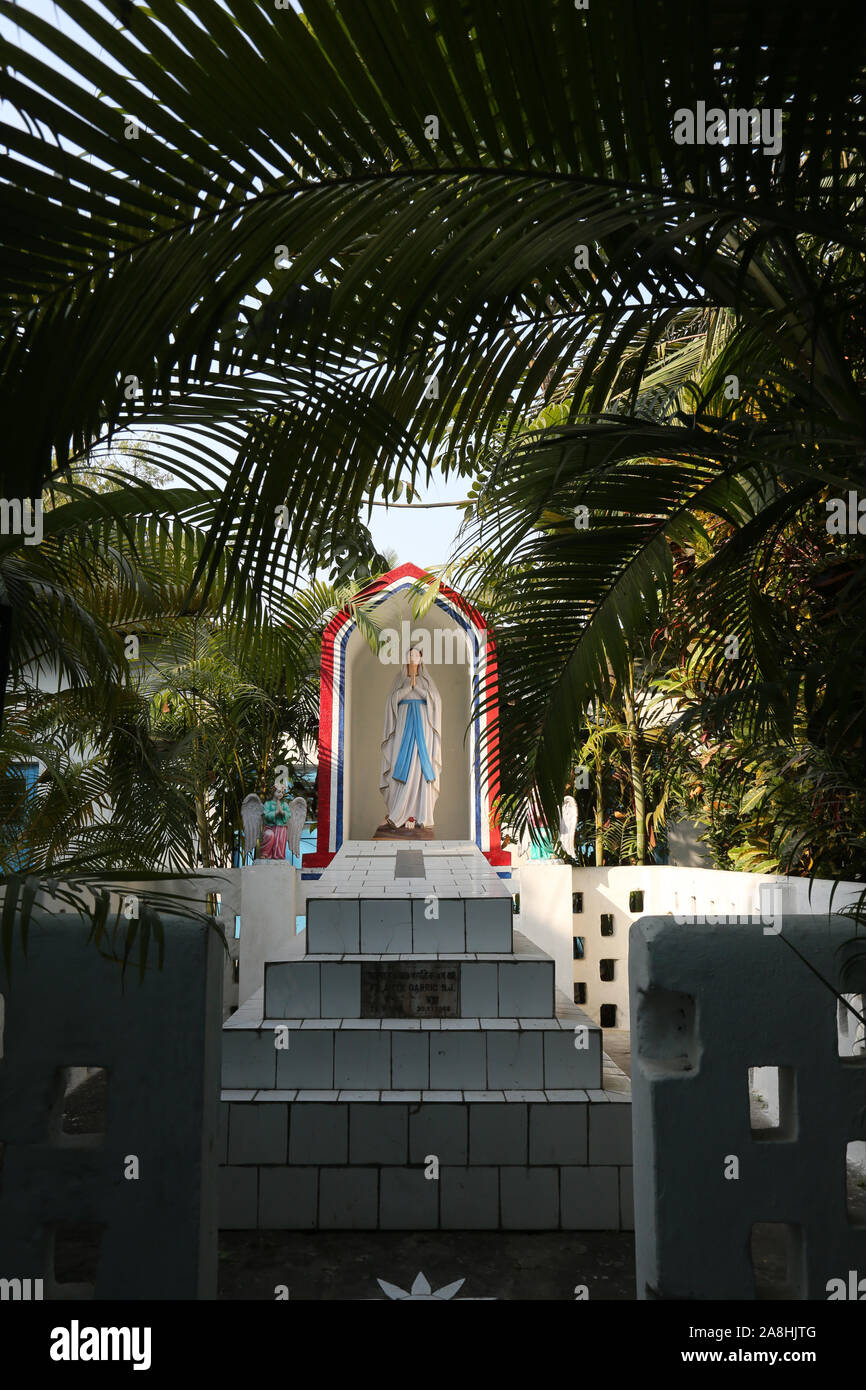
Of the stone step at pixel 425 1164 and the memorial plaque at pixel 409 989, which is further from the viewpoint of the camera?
the memorial plaque at pixel 409 989

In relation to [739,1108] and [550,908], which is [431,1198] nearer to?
[739,1108]

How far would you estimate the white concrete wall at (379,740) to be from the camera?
37.0 ft

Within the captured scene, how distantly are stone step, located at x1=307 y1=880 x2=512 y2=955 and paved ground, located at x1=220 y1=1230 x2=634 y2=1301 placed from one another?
155 cm

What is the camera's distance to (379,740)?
38.8 ft

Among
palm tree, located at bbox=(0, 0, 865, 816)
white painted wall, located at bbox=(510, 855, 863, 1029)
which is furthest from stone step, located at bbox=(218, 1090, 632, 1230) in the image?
white painted wall, located at bbox=(510, 855, 863, 1029)

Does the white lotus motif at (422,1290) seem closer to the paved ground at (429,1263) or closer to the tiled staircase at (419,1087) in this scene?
the paved ground at (429,1263)

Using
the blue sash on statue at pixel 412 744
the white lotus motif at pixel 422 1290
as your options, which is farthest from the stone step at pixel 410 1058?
the blue sash on statue at pixel 412 744

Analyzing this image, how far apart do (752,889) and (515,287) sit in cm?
538

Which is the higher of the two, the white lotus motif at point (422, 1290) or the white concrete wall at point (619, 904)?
the white concrete wall at point (619, 904)

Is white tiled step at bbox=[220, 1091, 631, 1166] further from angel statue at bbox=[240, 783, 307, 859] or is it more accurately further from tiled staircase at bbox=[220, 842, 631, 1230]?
angel statue at bbox=[240, 783, 307, 859]

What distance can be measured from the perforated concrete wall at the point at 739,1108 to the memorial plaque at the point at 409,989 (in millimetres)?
2878

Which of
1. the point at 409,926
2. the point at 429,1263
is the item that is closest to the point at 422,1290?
the point at 429,1263

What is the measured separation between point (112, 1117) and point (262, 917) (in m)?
6.21
